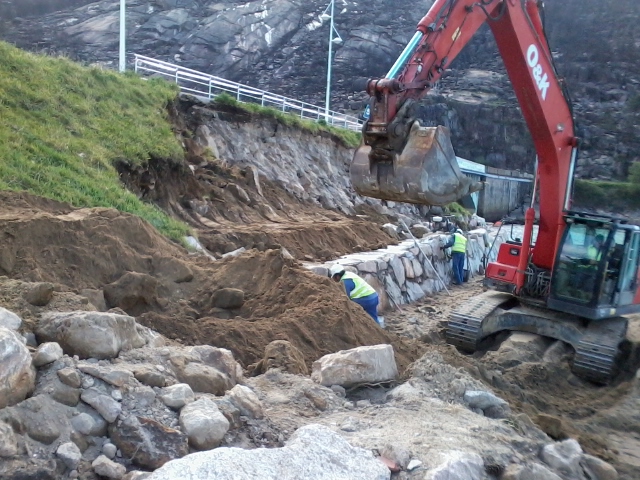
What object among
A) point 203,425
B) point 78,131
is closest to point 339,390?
point 203,425

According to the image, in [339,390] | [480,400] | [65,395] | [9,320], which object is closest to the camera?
[65,395]

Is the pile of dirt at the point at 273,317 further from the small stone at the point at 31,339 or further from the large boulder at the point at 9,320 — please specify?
the large boulder at the point at 9,320

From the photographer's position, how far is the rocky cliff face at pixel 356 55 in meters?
48.3

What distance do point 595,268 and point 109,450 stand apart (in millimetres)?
6606

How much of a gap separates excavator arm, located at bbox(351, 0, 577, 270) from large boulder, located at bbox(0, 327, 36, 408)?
3.14 meters

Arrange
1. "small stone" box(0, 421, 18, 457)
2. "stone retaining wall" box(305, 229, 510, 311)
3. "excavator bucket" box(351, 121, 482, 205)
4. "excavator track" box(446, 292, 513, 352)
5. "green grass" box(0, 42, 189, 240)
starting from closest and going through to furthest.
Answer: "small stone" box(0, 421, 18, 457)
"excavator bucket" box(351, 121, 482, 205)
"excavator track" box(446, 292, 513, 352)
"green grass" box(0, 42, 189, 240)
"stone retaining wall" box(305, 229, 510, 311)

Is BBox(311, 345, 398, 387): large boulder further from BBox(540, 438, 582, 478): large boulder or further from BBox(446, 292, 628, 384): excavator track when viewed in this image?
BBox(446, 292, 628, 384): excavator track

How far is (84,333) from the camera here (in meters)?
3.86

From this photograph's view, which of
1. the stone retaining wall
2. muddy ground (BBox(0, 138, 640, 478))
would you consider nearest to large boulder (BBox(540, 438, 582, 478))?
muddy ground (BBox(0, 138, 640, 478))

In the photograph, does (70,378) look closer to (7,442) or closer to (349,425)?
(7,442)

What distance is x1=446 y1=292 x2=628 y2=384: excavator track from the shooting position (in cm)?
783

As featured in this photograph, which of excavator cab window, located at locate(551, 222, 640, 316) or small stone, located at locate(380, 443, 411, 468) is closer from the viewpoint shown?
small stone, located at locate(380, 443, 411, 468)

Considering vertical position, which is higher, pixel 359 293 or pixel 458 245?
pixel 359 293

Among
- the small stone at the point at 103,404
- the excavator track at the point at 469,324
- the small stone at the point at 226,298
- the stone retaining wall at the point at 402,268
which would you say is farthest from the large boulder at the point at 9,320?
the excavator track at the point at 469,324
